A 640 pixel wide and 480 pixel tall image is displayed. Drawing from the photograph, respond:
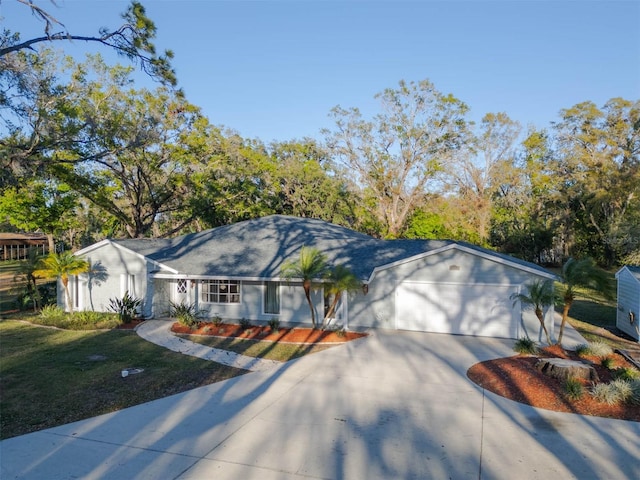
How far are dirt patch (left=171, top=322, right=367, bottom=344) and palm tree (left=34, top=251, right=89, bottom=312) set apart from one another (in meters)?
4.95

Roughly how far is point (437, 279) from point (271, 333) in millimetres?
6310

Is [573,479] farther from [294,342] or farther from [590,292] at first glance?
[590,292]

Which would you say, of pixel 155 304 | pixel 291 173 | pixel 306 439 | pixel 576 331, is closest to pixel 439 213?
pixel 291 173

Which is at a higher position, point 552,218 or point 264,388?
point 552,218

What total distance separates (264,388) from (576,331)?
12.5m

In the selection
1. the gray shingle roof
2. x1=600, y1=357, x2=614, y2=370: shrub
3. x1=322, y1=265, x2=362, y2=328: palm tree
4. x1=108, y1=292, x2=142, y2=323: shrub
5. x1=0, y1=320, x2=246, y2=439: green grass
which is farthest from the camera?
the gray shingle roof

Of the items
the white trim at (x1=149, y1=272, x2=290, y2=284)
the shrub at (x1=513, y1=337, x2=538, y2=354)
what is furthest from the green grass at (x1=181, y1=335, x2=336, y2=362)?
the shrub at (x1=513, y1=337, x2=538, y2=354)

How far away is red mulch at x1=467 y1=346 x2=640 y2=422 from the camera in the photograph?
8.38 m

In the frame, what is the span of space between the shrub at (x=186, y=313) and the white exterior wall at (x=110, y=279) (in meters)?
0.99

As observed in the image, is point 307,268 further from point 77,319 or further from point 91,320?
point 77,319

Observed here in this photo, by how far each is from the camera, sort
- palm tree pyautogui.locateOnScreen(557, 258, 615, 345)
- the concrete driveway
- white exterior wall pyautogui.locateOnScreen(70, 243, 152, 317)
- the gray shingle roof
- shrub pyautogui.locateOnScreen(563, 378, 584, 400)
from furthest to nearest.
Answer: white exterior wall pyautogui.locateOnScreen(70, 243, 152, 317) → the gray shingle roof → palm tree pyautogui.locateOnScreen(557, 258, 615, 345) → shrub pyautogui.locateOnScreen(563, 378, 584, 400) → the concrete driveway

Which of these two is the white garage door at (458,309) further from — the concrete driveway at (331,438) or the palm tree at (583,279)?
the concrete driveway at (331,438)

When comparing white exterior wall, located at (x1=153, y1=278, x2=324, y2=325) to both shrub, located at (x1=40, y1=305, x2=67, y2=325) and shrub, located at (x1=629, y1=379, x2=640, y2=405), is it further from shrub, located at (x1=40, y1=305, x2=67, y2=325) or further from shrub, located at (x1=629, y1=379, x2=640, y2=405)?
shrub, located at (x1=629, y1=379, x2=640, y2=405)

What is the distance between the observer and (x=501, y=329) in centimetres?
1497
